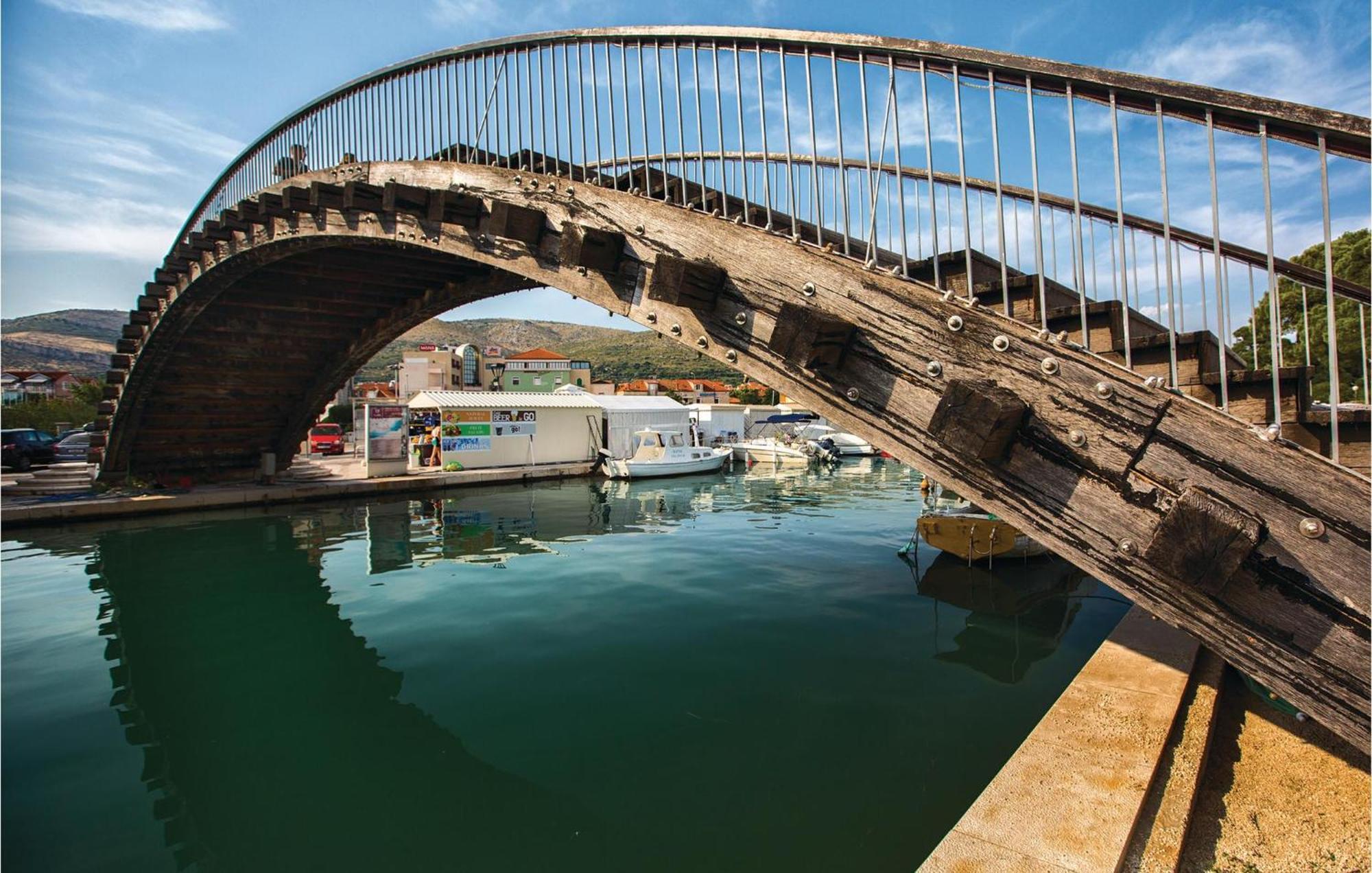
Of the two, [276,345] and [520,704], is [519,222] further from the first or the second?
[276,345]

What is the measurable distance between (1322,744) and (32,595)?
50.5 feet

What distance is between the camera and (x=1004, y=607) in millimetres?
9180

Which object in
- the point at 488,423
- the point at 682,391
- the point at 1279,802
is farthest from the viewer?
the point at 682,391

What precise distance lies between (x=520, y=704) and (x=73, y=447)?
36.1 m

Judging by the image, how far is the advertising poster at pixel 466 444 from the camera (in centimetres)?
2580

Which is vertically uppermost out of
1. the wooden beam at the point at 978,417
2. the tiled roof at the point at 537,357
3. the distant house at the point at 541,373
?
the tiled roof at the point at 537,357

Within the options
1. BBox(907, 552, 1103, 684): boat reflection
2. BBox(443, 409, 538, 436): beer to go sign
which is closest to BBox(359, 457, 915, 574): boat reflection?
BBox(443, 409, 538, 436): beer to go sign

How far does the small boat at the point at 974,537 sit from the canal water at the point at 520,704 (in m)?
0.33

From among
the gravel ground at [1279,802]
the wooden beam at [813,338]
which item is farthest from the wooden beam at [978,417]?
the gravel ground at [1279,802]

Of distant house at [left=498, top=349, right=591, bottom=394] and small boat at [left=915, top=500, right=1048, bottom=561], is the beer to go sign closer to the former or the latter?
small boat at [left=915, top=500, right=1048, bottom=561]

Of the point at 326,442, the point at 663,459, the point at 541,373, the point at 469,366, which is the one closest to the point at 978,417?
the point at 663,459

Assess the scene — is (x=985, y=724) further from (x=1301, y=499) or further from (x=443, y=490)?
(x=443, y=490)

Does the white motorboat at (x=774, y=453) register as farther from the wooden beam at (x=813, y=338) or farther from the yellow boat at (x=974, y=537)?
the wooden beam at (x=813, y=338)

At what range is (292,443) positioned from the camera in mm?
22391
